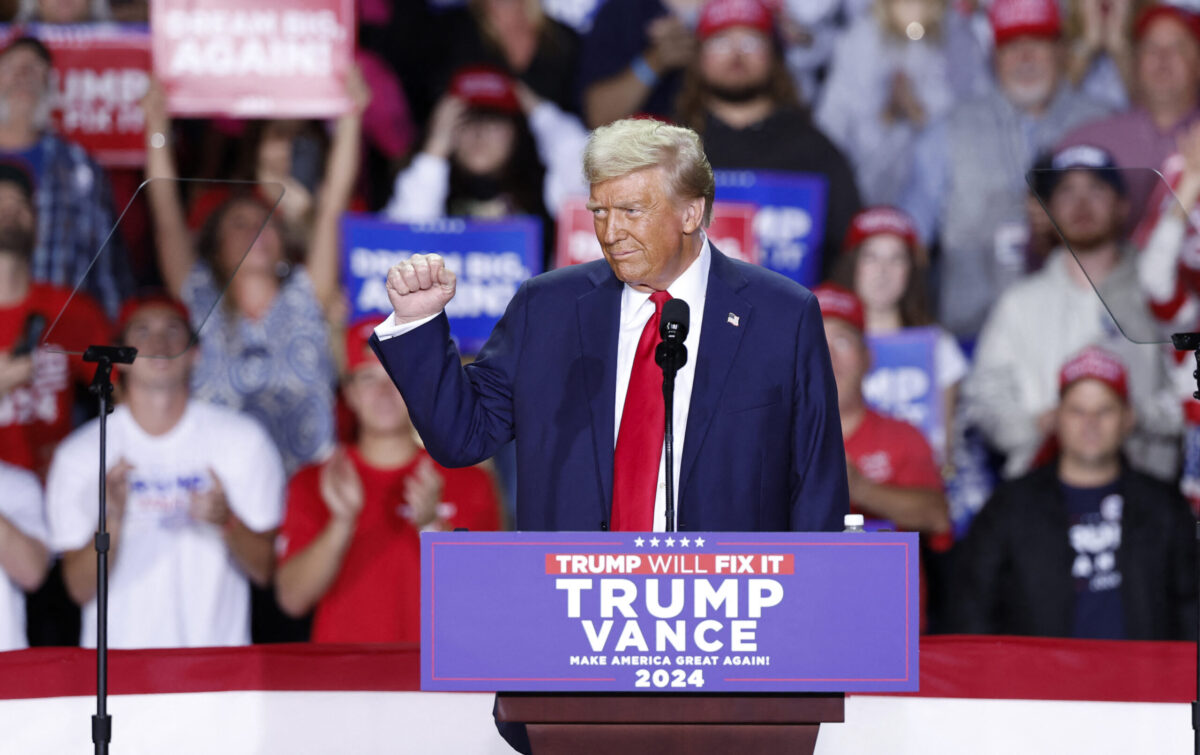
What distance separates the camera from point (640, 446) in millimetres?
1888

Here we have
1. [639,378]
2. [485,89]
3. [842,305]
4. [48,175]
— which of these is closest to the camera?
[639,378]

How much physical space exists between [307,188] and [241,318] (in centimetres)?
43

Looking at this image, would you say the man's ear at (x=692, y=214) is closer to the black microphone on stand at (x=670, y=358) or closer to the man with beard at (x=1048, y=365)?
the black microphone on stand at (x=670, y=358)

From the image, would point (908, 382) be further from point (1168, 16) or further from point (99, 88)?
point (99, 88)

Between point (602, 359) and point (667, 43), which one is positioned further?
point (667, 43)

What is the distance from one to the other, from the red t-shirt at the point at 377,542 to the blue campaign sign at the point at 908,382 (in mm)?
1175

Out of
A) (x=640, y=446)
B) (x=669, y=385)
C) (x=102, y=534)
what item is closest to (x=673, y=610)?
(x=669, y=385)

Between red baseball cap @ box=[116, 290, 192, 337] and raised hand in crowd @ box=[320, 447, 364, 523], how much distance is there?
2.02 ft

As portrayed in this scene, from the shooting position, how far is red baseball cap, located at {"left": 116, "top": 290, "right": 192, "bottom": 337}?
3832mm

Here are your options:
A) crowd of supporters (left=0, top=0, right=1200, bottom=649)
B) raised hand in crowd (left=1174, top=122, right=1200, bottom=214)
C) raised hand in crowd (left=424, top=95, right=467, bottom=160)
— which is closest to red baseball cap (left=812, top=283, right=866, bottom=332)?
crowd of supporters (left=0, top=0, right=1200, bottom=649)

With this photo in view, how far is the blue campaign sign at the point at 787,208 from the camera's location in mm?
4207

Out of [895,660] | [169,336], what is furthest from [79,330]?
[895,660]

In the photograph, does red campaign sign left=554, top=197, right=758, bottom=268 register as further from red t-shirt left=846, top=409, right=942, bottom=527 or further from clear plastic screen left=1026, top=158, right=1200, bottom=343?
clear plastic screen left=1026, top=158, right=1200, bottom=343

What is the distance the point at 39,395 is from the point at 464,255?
128cm
